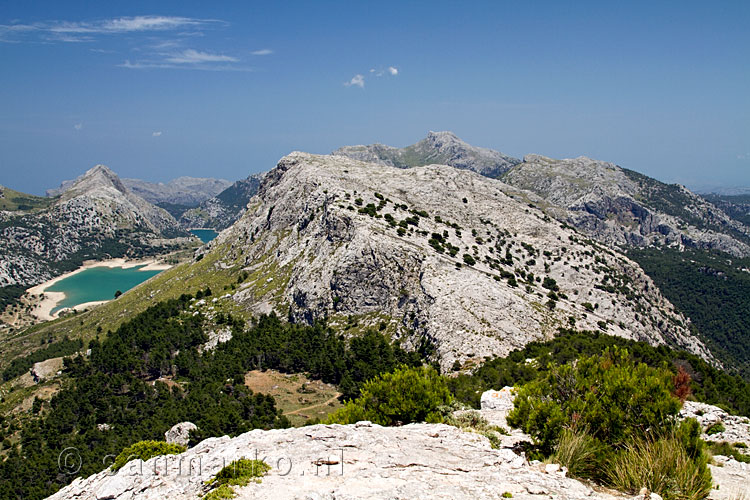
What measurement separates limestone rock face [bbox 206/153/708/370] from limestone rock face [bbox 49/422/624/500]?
52455mm

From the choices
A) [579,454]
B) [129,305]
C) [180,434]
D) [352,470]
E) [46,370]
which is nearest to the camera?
[579,454]

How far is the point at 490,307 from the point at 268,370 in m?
52.6

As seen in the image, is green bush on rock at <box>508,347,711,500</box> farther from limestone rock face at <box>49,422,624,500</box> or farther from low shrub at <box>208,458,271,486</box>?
low shrub at <box>208,458,271,486</box>

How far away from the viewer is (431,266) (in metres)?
102

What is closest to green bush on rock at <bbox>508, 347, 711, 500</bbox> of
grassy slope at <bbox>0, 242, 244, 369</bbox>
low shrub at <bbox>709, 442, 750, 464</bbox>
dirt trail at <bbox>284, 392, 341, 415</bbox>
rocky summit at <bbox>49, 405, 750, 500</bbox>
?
rocky summit at <bbox>49, 405, 750, 500</bbox>

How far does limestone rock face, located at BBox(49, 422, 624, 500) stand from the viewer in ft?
68.1

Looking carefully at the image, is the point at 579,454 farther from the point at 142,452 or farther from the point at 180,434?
the point at 180,434

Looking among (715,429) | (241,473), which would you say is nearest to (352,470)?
(241,473)

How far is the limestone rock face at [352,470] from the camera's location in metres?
20.8

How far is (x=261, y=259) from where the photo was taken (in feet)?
500

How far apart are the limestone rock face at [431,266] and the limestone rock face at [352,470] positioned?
52.5m

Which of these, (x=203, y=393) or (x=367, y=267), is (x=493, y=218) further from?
(x=203, y=393)

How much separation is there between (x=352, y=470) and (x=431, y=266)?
80.4m

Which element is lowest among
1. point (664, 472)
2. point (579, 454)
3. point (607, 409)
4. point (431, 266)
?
point (431, 266)
